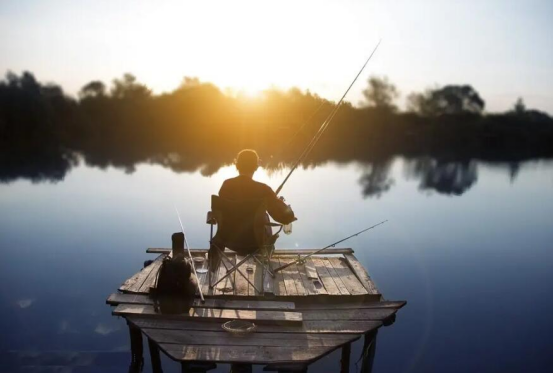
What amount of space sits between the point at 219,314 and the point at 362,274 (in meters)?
2.27

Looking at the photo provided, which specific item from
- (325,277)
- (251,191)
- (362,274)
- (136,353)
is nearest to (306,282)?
(325,277)

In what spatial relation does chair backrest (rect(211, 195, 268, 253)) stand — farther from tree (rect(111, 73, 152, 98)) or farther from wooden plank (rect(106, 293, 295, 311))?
tree (rect(111, 73, 152, 98))

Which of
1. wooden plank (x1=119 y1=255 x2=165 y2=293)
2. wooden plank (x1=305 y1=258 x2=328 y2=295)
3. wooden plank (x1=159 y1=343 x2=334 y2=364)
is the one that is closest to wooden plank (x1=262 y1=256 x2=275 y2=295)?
wooden plank (x1=305 y1=258 x2=328 y2=295)

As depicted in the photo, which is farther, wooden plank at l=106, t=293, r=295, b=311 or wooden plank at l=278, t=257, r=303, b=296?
wooden plank at l=278, t=257, r=303, b=296

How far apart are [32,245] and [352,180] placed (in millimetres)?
20170

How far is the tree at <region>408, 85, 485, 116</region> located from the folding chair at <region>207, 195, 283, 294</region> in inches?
2468

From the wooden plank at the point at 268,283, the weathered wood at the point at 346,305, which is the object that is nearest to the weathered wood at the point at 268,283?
the wooden plank at the point at 268,283

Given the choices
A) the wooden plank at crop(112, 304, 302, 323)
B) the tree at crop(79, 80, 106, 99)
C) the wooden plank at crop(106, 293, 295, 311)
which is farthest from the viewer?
the tree at crop(79, 80, 106, 99)

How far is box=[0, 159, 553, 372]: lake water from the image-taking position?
708 centimetres

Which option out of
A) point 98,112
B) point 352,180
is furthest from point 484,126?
point 98,112

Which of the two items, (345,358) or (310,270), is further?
(310,270)

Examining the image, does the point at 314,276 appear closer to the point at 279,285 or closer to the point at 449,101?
the point at 279,285

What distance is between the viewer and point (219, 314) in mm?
4406

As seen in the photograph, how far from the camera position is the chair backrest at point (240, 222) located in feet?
18.1
